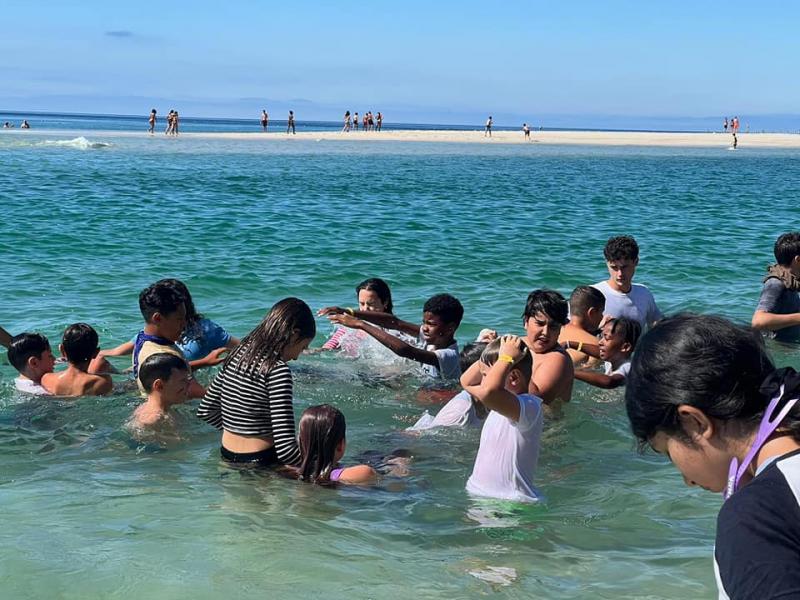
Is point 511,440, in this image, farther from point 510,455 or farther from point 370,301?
point 370,301

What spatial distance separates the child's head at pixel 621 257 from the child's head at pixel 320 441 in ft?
12.0

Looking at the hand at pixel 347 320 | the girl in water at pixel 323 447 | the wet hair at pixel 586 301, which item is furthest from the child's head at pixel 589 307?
the girl in water at pixel 323 447

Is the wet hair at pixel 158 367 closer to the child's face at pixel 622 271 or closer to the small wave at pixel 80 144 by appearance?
the child's face at pixel 622 271

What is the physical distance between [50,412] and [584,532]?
174 inches

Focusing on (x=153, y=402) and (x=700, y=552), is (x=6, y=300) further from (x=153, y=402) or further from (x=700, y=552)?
(x=700, y=552)

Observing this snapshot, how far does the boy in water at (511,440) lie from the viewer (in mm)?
4820

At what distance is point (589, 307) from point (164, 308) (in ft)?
11.3

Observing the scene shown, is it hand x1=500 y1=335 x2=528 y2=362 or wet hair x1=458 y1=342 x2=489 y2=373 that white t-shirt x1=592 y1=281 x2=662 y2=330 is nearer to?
wet hair x1=458 y1=342 x2=489 y2=373

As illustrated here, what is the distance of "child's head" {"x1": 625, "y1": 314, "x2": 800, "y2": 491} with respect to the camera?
6.68ft

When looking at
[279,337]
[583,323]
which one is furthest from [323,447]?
[583,323]

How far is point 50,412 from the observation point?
752cm

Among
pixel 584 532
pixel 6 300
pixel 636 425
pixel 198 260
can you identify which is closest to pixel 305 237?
pixel 198 260

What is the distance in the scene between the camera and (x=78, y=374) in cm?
756

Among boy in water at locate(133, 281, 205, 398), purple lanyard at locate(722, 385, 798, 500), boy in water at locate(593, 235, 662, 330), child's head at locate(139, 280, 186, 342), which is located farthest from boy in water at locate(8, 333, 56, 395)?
purple lanyard at locate(722, 385, 798, 500)
